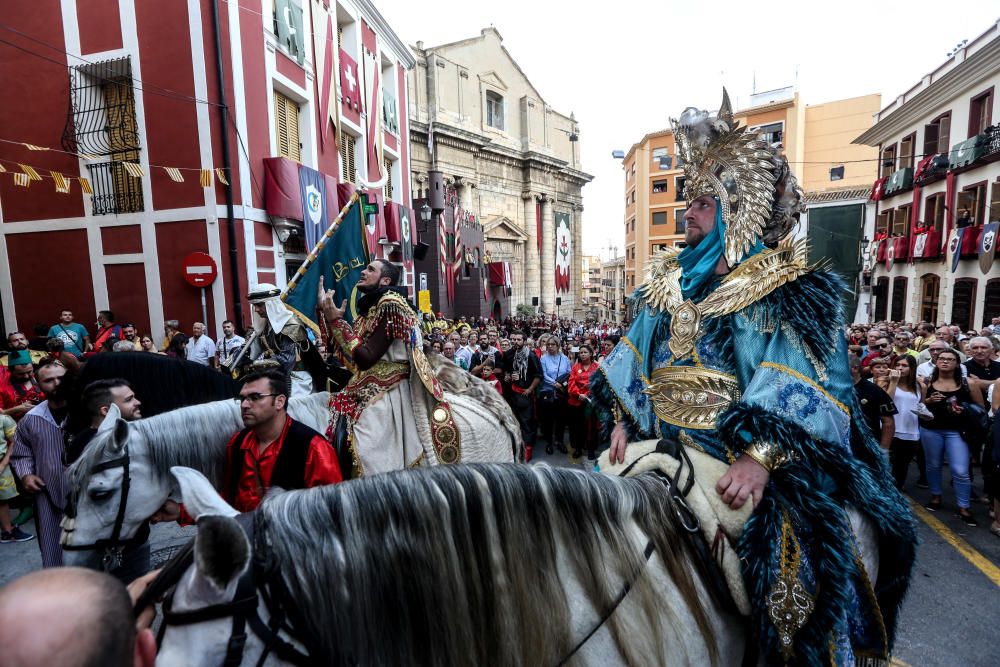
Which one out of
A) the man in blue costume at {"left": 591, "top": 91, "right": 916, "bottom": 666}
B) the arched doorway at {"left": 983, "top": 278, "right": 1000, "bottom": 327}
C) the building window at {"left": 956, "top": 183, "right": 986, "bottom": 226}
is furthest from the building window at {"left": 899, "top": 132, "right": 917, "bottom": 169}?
the man in blue costume at {"left": 591, "top": 91, "right": 916, "bottom": 666}

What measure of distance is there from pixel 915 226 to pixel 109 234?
2889 centimetres

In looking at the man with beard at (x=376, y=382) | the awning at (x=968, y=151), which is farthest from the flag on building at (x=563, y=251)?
the man with beard at (x=376, y=382)

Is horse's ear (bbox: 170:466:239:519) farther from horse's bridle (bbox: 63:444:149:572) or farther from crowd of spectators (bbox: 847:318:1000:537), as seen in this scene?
crowd of spectators (bbox: 847:318:1000:537)

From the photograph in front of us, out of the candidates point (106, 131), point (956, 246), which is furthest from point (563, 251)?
point (106, 131)

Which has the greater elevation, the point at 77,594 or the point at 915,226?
the point at 915,226

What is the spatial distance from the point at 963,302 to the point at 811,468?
2296 centimetres

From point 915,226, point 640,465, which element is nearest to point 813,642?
point 640,465

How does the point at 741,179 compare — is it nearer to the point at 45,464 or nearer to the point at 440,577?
the point at 440,577

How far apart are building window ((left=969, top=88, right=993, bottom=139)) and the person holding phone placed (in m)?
17.8

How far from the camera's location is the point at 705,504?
1.97 m

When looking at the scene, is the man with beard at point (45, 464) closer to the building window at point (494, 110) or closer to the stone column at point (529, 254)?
the stone column at point (529, 254)

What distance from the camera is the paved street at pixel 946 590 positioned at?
11.6 ft

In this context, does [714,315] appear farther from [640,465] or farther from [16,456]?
[16,456]

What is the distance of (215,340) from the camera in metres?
11.1
